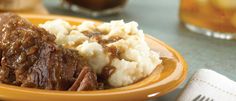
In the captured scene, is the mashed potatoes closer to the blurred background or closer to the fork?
the fork

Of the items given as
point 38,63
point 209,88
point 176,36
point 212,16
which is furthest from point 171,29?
point 38,63

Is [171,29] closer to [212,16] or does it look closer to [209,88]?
[212,16]

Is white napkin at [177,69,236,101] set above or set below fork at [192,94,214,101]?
above

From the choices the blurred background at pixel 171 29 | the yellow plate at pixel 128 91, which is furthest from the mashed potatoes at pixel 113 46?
the blurred background at pixel 171 29

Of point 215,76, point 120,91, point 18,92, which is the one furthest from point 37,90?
point 215,76

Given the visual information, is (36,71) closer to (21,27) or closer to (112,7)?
(21,27)

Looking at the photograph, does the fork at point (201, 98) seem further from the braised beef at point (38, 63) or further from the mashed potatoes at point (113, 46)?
the braised beef at point (38, 63)

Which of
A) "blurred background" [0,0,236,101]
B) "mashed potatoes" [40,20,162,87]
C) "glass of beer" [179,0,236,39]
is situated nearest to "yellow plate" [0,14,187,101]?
"mashed potatoes" [40,20,162,87]
